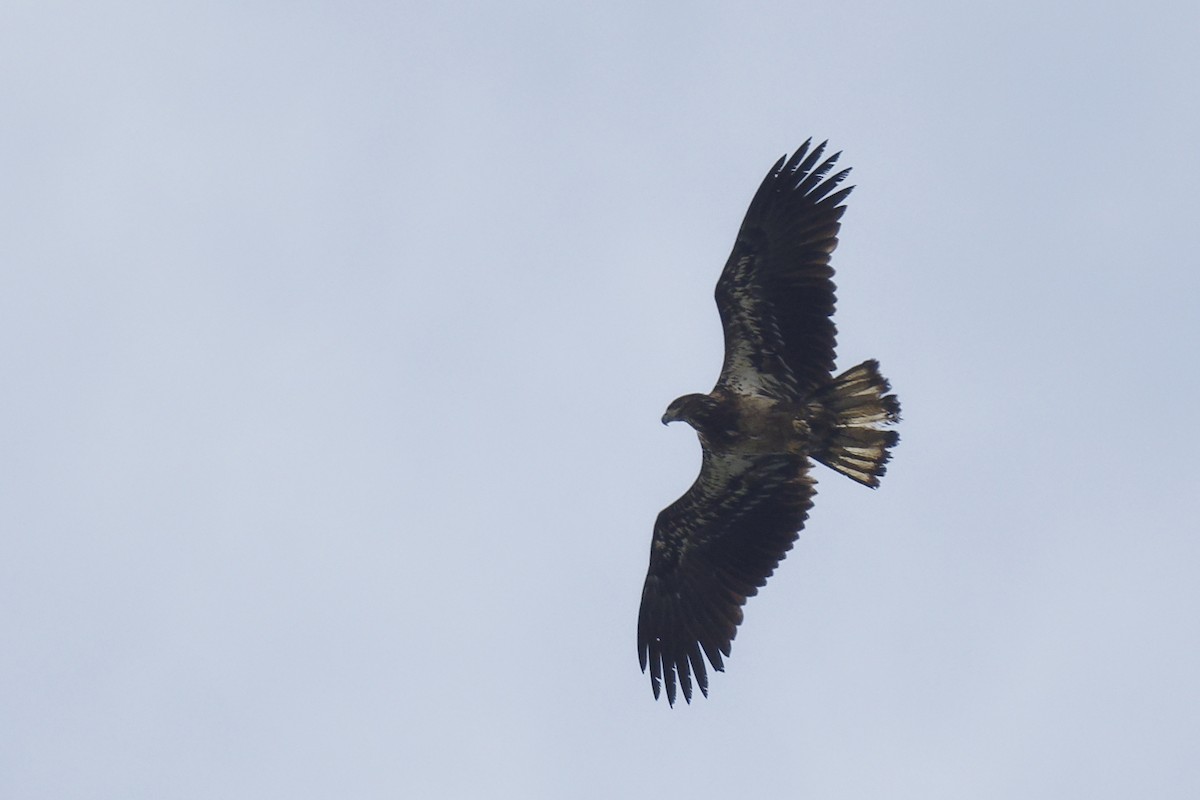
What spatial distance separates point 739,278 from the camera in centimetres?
1521

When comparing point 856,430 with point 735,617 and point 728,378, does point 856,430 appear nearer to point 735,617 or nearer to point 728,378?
point 728,378

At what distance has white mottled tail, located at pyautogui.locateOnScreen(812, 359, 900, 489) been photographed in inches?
586

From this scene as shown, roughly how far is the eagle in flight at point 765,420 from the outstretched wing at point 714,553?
12mm

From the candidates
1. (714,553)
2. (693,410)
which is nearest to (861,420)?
(693,410)

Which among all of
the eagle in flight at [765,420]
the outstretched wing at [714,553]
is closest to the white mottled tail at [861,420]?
the eagle in flight at [765,420]

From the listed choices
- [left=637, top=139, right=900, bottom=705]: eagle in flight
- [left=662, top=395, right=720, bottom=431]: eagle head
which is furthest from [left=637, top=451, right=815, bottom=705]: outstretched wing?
[left=662, top=395, right=720, bottom=431]: eagle head

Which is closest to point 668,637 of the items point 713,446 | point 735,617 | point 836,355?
point 735,617

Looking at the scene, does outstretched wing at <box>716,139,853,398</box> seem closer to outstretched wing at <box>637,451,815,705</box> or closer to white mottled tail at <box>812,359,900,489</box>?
white mottled tail at <box>812,359,900,489</box>

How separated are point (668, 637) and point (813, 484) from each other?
2164 millimetres

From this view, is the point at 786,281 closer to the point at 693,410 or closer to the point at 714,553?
the point at 693,410

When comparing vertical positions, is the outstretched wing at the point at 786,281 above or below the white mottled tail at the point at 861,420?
above

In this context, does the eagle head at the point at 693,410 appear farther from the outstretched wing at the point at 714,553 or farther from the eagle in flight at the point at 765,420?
the outstretched wing at the point at 714,553

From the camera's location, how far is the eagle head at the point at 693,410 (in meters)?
15.5

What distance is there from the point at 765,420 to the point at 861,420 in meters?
0.90
